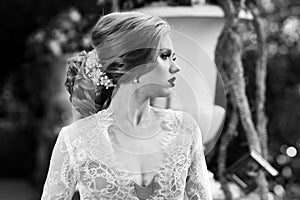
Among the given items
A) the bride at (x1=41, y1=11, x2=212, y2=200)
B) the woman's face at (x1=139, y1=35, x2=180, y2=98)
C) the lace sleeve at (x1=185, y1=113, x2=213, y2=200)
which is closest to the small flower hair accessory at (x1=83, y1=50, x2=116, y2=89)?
the bride at (x1=41, y1=11, x2=212, y2=200)

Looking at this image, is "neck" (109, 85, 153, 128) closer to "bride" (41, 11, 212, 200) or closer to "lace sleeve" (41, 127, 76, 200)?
"bride" (41, 11, 212, 200)

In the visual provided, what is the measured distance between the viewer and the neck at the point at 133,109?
1430mm

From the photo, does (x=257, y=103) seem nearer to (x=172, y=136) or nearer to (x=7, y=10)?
(x=172, y=136)

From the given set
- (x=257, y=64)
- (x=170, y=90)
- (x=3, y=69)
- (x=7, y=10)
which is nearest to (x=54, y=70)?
(x=7, y=10)

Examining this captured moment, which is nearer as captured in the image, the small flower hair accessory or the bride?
the bride

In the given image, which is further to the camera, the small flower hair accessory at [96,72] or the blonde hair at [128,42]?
the small flower hair accessory at [96,72]

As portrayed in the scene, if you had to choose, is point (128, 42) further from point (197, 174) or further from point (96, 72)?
point (197, 174)

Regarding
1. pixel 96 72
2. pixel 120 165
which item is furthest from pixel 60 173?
pixel 96 72

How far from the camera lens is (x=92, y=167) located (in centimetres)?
141

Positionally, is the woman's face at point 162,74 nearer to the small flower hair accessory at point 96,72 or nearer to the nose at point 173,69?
the nose at point 173,69

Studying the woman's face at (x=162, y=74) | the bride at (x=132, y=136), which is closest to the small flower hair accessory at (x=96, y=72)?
the bride at (x=132, y=136)

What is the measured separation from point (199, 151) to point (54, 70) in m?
Result: 5.58

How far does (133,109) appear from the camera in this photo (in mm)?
1434

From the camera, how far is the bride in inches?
54.3
